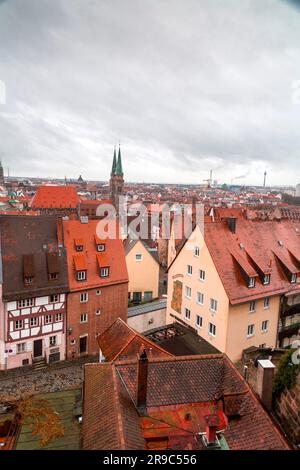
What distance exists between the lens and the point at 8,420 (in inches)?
359

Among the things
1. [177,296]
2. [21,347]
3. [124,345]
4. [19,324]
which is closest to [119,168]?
[177,296]

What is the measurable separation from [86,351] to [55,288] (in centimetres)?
458

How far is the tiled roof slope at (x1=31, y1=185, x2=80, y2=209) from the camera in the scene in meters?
74.9

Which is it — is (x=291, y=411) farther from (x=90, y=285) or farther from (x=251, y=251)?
(x=90, y=285)

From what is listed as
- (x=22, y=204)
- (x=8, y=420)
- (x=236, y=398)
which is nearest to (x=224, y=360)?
(x=236, y=398)

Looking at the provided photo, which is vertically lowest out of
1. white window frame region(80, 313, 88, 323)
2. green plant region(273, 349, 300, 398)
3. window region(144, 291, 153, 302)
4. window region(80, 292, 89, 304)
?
window region(144, 291, 153, 302)

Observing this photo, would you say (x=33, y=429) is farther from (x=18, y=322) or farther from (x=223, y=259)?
(x=223, y=259)

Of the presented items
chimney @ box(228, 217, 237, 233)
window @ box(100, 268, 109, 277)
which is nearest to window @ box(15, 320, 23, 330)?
window @ box(100, 268, 109, 277)

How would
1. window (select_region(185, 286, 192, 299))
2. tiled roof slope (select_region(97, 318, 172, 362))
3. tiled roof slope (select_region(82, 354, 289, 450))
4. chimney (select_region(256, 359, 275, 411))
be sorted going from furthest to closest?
1. window (select_region(185, 286, 192, 299))
2. tiled roof slope (select_region(97, 318, 172, 362))
3. chimney (select_region(256, 359, 275, 411))
4. tiled roof slope (select_region(82, 354, 289, 450))

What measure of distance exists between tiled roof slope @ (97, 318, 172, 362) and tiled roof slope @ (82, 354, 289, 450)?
2.63 m

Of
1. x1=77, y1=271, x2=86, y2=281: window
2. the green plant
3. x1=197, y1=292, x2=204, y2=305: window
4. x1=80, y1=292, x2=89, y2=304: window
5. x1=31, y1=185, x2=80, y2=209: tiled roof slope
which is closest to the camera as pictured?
the green plant

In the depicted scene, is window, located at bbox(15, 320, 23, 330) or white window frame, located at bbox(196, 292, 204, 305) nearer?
window, located at bbox(15, 320, 23, 330)

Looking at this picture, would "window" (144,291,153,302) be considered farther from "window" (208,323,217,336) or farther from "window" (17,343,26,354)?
"window" (17,343,26,354)

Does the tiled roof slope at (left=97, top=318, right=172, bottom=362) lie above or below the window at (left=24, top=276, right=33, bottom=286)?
below
